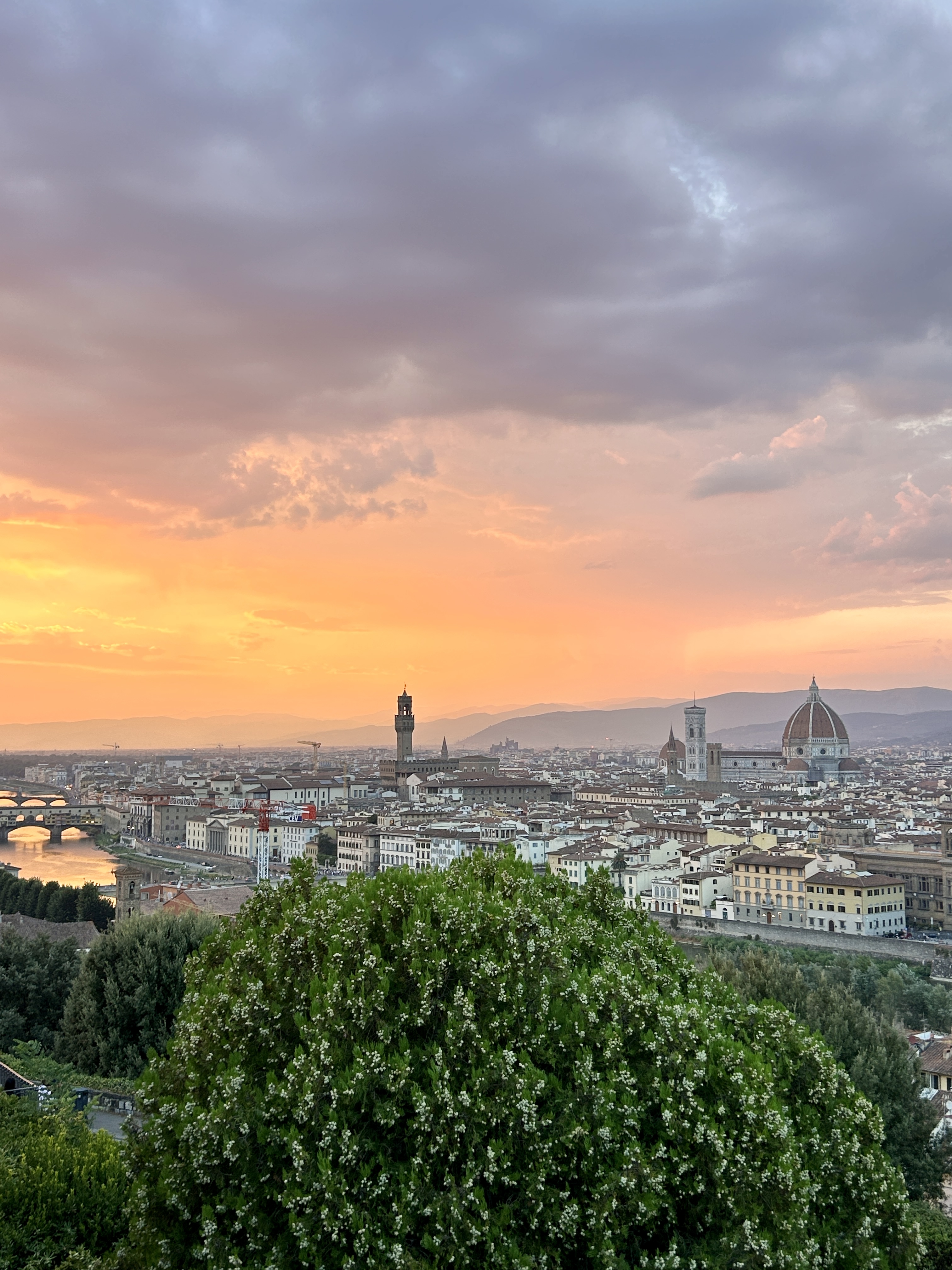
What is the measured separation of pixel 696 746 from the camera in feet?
306

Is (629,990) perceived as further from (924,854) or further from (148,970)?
(924,854)

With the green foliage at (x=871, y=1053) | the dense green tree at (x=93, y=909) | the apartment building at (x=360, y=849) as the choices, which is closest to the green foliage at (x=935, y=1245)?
the green foliage at (x=871, y=1053)

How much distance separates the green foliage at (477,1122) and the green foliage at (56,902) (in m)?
25.7

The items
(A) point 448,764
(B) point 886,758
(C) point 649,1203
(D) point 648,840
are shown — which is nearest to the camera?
(C) point 649,1203

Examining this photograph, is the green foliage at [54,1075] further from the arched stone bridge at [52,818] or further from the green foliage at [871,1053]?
the arched stone bridge at [52,818]

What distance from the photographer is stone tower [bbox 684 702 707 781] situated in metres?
92.2

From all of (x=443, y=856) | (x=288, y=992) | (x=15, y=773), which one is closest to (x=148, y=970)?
(x=288, y=992)

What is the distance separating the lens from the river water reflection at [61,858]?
48.8 metres

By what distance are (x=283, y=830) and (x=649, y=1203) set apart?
53.0 meters

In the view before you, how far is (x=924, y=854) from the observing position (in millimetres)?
40062

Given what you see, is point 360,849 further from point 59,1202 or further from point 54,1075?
point 59,1202

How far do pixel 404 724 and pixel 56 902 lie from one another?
60880mm

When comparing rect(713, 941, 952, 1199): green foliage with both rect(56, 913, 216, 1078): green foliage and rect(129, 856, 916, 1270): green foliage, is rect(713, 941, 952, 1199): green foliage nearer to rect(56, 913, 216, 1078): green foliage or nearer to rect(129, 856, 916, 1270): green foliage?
rect(129, 856, 916, 1270): green foliage

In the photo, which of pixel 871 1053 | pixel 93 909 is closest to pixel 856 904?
pixel 871 1053
